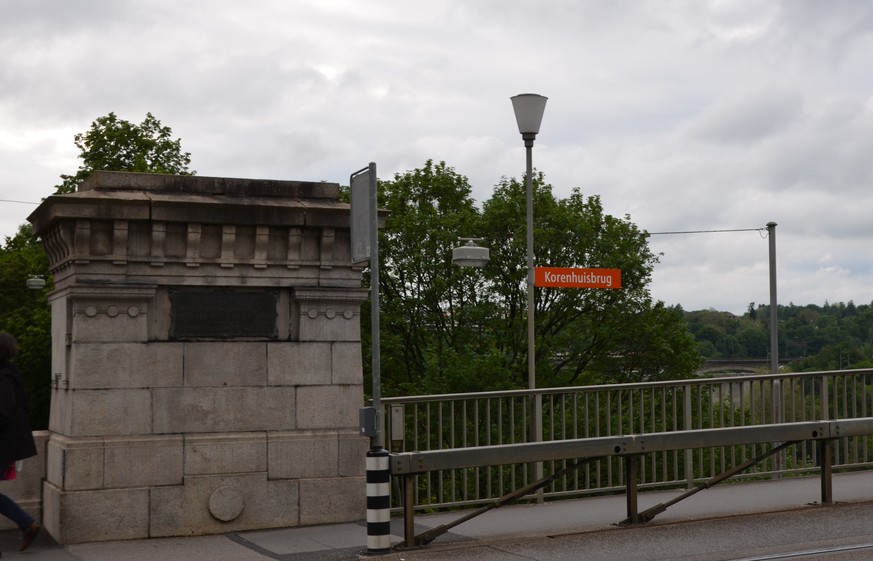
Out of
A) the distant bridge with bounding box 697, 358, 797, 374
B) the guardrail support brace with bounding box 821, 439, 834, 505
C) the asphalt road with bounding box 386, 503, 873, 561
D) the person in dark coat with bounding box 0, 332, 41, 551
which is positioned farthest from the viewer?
the distant bridge with bounding box 697, 358, 797, 374

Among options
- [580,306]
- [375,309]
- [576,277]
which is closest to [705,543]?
[375,309]

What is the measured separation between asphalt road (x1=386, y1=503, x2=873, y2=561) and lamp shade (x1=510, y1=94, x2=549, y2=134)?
257 inches

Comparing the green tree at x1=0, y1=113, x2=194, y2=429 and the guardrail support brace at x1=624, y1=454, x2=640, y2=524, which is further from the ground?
the green tree at x1=0, y1=113, x2=194, y2=429

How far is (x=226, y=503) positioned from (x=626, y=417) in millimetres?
4490

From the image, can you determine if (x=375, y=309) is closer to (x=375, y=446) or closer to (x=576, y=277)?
(x=375, y=446)

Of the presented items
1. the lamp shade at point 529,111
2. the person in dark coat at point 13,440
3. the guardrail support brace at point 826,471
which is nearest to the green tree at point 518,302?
the lamp shade at point 529,111

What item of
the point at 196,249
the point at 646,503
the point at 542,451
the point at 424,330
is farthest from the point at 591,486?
the point at 424,330

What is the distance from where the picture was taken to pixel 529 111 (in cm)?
1449

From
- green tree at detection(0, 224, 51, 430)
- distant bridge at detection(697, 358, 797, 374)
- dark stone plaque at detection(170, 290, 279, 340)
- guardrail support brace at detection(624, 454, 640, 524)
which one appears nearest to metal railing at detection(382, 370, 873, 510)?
guardrail support brace at detection(624, 454, 640, 524)

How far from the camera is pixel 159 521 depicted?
907 cm

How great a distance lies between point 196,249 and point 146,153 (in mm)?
34183

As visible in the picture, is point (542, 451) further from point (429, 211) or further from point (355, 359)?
point (429, 211)

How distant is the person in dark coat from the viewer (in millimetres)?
8531

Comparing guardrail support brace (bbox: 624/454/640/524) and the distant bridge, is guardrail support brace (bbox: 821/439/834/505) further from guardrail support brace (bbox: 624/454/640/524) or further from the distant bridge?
the distant bridge
